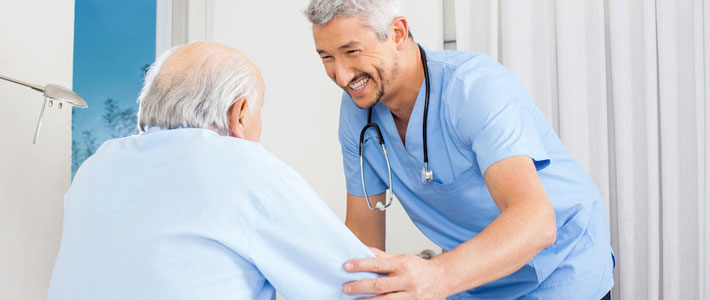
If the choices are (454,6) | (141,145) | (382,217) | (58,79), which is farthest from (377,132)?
(454,6)

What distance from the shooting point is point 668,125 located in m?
1.99

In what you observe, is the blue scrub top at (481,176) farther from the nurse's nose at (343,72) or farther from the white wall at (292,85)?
the white wall at (292,85)

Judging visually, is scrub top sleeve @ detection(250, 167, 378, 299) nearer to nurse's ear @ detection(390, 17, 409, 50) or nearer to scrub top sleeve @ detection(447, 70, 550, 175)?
scrub top sleeve @ detection(447, 70, 550, 175)

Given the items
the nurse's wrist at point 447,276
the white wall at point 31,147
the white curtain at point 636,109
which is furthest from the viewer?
the white curtain at point 636,109

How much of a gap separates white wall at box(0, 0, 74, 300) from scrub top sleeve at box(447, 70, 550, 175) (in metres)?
1.13

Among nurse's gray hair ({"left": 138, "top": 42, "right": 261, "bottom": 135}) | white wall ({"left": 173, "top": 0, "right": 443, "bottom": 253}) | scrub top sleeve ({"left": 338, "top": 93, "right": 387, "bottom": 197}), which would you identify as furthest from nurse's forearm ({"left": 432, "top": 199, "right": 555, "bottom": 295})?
white wall ({"left": 173, "top": 0, "right": 443, "bottom": 253})

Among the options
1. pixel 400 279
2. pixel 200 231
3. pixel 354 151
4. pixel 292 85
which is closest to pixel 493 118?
pixel 400 279

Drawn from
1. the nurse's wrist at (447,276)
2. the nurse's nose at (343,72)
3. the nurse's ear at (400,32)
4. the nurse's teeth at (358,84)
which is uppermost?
the nurse's ear at (400,32)

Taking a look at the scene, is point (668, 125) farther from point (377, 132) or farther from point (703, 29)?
point (377, 132)

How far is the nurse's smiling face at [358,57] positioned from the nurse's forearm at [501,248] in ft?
1.50

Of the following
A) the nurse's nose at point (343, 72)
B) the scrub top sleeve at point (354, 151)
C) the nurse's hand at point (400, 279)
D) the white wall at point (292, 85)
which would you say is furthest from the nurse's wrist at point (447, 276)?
the white wall at point (292, 85)

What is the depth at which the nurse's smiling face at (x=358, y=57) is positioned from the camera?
121 centimetres

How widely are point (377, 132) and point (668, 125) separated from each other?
1204mm

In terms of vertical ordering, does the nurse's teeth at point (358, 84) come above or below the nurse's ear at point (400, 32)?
below
